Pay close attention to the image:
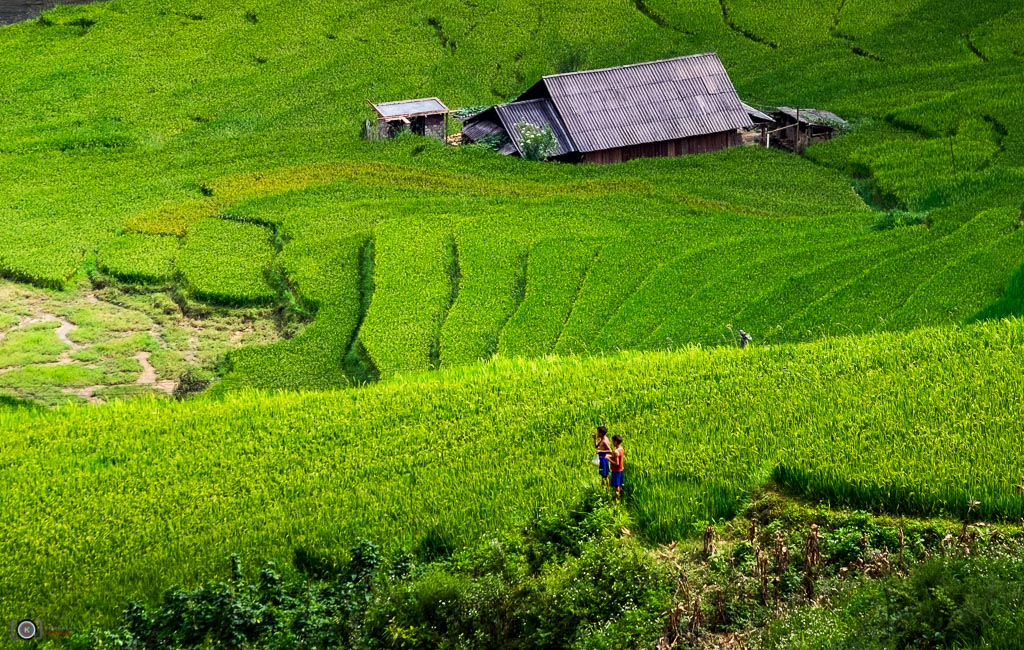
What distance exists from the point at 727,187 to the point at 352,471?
21.1 metres

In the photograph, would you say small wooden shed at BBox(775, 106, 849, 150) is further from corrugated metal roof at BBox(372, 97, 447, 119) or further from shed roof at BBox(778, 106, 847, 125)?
corrugated metal roof at BBox(372, 97, 447, 119)

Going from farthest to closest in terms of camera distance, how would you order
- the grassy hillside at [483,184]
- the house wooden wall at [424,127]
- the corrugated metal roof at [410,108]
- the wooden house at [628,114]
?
the house wooden wall at [424,127] → the corrugated metal roof at [410,108] → the wooden house at [628,114] → the grassy hillside at [483,184]

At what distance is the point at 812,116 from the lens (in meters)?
40.7

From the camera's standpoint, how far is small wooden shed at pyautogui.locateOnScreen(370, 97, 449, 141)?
132 feet

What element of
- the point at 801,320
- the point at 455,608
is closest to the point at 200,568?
the point at 455,608

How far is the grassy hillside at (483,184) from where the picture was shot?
2528cm

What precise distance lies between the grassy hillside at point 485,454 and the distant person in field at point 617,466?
0.73ft

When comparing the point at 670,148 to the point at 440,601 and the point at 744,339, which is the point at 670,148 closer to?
the point at 744,339

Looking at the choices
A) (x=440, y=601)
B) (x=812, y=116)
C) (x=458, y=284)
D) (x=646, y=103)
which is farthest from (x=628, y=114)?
(x=440, y=601)

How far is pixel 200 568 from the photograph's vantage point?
48.8 ft

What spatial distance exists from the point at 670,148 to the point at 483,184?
675 centimetres
